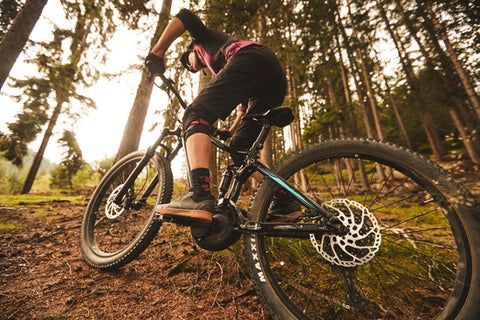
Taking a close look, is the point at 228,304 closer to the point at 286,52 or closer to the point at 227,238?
the point at 227,238

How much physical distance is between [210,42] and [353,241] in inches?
72.9

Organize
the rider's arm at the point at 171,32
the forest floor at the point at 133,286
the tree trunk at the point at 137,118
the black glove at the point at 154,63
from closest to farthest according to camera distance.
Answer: the forest floor at the point at 133,286, the rider's arm at the point at 171,32, the black glove at the point at 154,63, the tree trunk at the point at 137,118

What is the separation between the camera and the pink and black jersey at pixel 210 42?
1.54 metres

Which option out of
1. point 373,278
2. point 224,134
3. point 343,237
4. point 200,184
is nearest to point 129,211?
point 200,184

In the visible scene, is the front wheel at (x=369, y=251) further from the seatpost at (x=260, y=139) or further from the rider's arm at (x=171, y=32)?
the rider's arm at (x=171, y=32)

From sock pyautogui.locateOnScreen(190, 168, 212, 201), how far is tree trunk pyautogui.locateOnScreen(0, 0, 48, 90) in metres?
5.39

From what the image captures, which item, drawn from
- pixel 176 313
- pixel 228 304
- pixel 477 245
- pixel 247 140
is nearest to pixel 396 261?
pixel 477 245

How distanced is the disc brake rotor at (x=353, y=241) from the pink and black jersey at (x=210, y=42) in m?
1.42

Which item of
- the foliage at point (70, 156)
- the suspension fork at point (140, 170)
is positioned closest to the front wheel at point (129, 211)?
the suspension fork at point (140, 170)

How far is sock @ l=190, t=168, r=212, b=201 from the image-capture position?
54.4 inches

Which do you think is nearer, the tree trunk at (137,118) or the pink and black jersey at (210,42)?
the pink and black jersey at (210,42)

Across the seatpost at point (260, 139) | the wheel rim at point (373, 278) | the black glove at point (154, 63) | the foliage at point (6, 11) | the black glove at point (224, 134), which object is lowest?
the wheel rim at point (373, 278)

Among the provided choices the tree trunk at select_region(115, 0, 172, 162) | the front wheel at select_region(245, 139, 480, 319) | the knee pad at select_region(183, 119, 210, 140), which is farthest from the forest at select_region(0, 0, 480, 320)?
the tree trunk at select_region(115, 0, 172, 162)

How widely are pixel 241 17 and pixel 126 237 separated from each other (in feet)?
17.4
